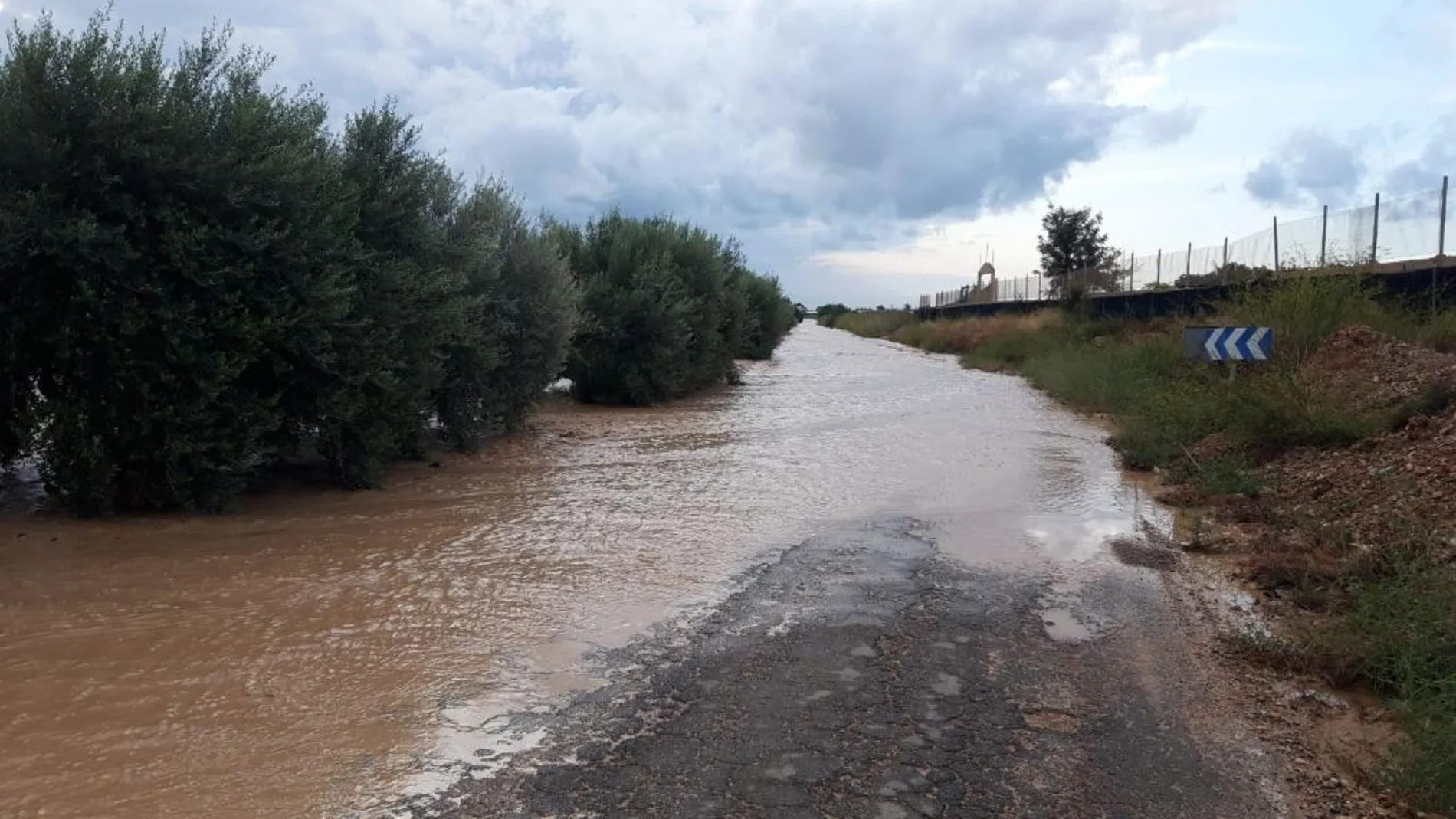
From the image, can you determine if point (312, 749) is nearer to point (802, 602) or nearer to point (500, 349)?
point (802, 602)

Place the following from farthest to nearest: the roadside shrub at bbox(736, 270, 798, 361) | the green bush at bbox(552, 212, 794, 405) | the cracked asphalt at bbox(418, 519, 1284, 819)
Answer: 1. the roadside shrub at bbox(736, 270, 798, 361)
2. the green bush at bbox(552, 212, 794, 405)
3. the cracked asphalt at bbox(418, 519, 1284, 819)

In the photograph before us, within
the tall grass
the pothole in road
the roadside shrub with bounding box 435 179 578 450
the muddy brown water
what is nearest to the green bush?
the roadside shrub with bounding box 435 179 578 450

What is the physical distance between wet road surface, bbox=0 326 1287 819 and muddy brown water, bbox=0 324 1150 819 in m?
0.03

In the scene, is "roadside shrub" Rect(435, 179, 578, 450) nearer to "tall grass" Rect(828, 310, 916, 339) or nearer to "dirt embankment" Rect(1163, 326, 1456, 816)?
"dirt embankment" Rect(1163, 326, 1456, 816)

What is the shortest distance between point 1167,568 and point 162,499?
29.0 ft

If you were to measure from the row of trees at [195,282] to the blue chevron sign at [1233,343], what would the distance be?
1007 cm

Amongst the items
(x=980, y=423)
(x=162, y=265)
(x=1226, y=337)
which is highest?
(x=162, y=265)

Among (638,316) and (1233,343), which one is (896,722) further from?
(638,316)

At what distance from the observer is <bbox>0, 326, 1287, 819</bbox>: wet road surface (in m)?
4.58

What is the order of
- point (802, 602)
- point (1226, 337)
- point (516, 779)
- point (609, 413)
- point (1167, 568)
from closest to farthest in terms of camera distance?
1. point (516, 779)
2. point (802, 602)
3. point (1167, 568)
4. point (1226, 337)
5. point (609, 413)

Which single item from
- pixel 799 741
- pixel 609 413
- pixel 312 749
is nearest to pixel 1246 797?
pixel 799 741

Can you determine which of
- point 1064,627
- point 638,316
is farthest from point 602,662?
point 638,316

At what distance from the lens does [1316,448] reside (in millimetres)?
12055

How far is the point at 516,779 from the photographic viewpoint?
4617 millimetres
